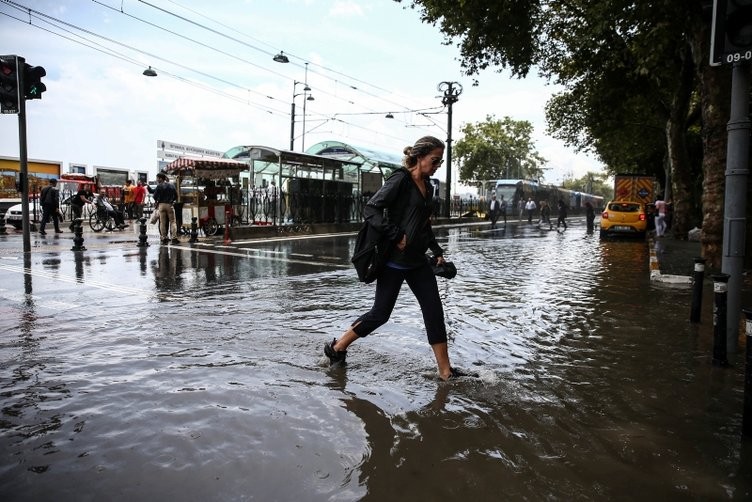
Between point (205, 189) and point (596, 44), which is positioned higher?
point (596, 44)

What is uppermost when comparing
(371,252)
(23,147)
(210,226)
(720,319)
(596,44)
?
(596,44)

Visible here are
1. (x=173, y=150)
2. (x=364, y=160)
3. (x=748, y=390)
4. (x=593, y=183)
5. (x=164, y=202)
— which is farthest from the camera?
(x=593, y=183)

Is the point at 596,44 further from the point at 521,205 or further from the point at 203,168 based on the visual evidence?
the point at 521,205

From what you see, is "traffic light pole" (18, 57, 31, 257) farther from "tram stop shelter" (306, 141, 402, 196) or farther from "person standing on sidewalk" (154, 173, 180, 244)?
"tram stop shelter" (306, 141, 402, 196)

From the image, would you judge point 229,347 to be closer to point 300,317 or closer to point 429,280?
point 300,317

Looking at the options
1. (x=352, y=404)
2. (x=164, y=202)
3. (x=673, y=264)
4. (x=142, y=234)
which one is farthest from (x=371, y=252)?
(x=164, y=202)

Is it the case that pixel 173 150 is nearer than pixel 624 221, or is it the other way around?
pixel 624 221

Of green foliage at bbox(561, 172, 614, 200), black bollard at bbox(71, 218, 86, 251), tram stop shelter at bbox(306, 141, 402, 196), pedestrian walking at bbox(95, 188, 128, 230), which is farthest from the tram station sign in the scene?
green foliage at bbox(561, 172, 614, 200)

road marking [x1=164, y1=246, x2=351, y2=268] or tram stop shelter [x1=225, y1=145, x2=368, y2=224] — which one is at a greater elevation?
tram stop shelter [x1=225, y1=145, x2=368, y2=224]

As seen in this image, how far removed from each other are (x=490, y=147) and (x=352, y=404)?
65.3m

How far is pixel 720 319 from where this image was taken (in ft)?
15.7

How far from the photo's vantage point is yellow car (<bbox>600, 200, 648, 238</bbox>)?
913 inches

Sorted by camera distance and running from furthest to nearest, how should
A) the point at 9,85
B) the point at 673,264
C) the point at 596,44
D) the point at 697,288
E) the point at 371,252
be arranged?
the point at 596,44 → the point at 673,264 → the point at 9,85 → the point at 697,288 → the point at 371,252

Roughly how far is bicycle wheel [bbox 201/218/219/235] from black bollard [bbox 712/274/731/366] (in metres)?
15.8
